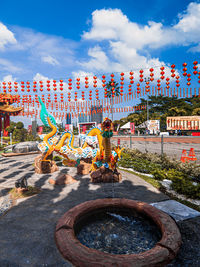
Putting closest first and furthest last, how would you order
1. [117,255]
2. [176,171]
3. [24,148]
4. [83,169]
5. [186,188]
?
[117,255], [186,188], [176,171], [83,169], [24,148]

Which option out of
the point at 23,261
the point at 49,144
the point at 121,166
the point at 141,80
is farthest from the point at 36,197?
the point at 141,80

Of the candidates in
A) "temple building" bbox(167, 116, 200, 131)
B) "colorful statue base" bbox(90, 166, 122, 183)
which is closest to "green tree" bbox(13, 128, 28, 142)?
"colorful statue base" bbox(90, 166, 122, 183)

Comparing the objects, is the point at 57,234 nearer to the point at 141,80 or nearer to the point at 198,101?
the point at 141,80

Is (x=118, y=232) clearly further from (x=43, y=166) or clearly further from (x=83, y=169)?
(x=43, y=166)

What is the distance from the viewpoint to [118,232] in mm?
3070

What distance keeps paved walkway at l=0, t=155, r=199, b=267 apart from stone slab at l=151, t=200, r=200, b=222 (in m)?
0.32

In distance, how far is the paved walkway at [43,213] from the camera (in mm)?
2391

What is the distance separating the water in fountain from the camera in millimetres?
2689

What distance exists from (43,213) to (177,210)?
127 inches

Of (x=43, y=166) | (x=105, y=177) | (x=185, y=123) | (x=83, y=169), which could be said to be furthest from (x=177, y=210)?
(x=185, y=123)

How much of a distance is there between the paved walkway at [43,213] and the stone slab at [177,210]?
1.06 feet

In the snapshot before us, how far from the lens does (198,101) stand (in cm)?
3706

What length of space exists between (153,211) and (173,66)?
22.4ft

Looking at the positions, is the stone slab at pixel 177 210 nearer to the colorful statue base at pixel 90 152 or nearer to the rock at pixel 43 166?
the colorful statue base at pixel 90 152
